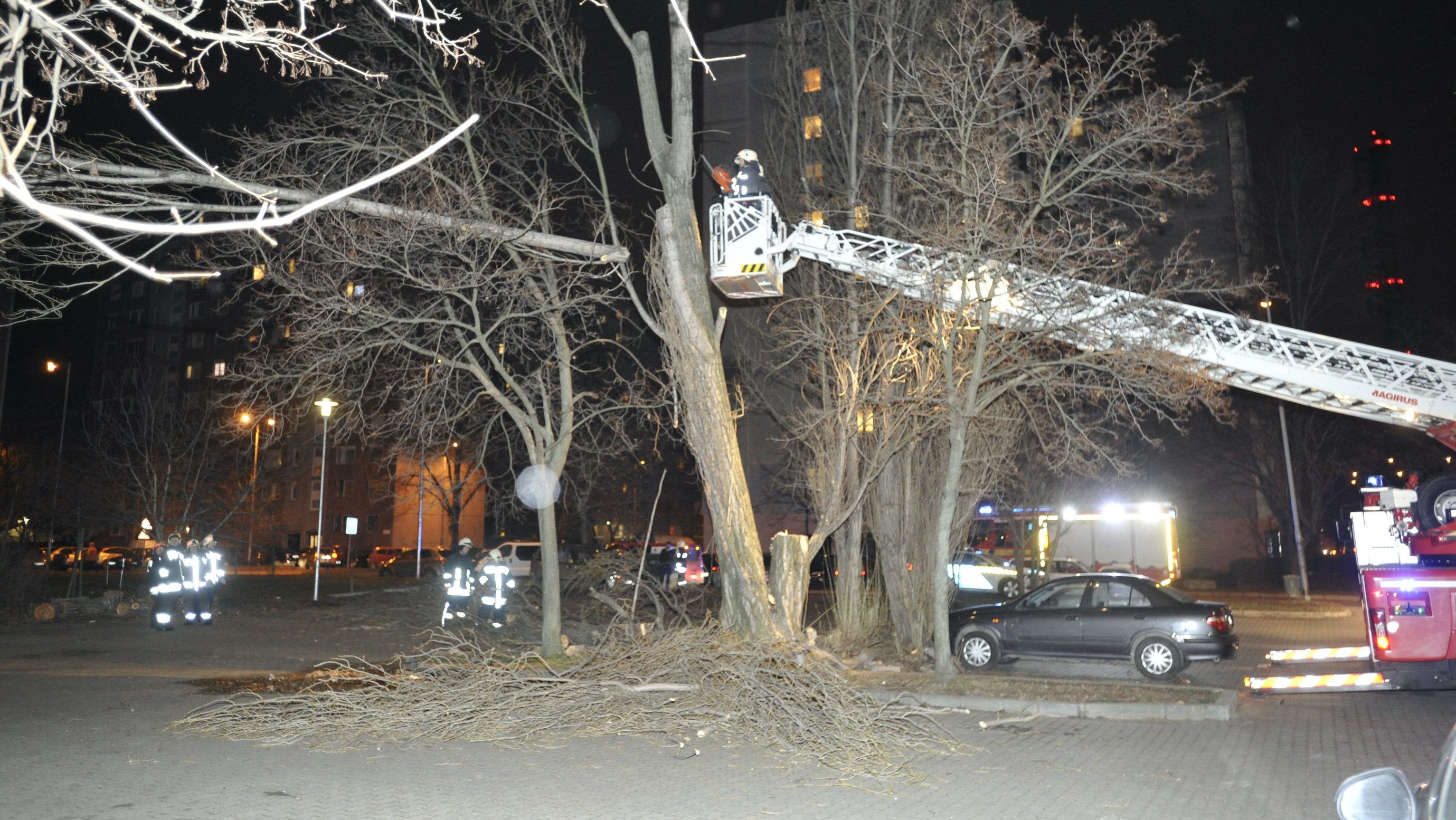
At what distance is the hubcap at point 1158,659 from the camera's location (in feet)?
45.4

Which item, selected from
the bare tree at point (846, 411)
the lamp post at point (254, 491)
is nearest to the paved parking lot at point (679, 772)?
the bare tree at point (846, 411)

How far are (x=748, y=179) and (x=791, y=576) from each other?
4.94 meters

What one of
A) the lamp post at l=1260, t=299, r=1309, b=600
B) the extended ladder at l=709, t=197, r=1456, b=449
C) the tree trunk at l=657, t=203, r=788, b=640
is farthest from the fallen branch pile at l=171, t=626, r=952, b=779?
the lamp post at l=1260, t=299, r=1309, b=600

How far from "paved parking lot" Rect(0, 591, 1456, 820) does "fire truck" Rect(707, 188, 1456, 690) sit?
995 mm

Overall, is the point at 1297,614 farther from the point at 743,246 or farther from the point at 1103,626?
the point at 743,246

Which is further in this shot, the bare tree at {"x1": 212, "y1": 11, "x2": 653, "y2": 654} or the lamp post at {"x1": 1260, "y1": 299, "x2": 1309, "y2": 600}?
the lamp post at {"x1": 1260, "y1": 299, "x2": 1309, "y2": 600}

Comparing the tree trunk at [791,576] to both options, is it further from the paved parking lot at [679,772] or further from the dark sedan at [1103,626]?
the dark sedan at [1103,626]

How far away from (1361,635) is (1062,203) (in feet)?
40.0

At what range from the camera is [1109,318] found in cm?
1218

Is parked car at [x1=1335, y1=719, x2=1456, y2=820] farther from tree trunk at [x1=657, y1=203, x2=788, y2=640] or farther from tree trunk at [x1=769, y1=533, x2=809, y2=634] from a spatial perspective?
tree trunk at [x1=769, y1=533, x2=809, y2=634]

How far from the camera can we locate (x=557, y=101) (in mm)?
15227

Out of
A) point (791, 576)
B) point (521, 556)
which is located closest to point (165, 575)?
point (791, 576)

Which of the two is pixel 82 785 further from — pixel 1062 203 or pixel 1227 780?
pixel 1062 203

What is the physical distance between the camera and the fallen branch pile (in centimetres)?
878
